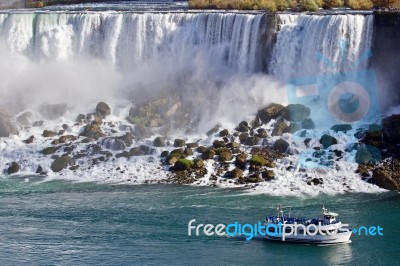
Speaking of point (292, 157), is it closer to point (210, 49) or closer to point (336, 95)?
point (336, 95)

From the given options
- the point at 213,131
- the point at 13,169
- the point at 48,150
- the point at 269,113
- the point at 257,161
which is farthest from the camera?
the point at 213,131

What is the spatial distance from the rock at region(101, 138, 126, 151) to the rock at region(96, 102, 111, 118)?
152 inches

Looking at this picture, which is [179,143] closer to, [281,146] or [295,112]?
[281,146]

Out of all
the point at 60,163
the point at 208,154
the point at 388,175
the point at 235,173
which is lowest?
the point at 388,175

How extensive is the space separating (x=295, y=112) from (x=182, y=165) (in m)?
6.95

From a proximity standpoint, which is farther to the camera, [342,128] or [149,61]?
[149,61]

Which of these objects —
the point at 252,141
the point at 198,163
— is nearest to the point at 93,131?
the point at 198,163

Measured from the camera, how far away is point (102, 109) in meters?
48.9

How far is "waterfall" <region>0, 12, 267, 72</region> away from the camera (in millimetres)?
50094

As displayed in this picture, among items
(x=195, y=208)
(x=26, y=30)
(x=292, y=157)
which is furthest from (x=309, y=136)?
(x=26, y=30)

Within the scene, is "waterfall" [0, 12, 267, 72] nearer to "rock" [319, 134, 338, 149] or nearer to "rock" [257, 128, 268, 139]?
"rock" [257, 128, 268, 139]

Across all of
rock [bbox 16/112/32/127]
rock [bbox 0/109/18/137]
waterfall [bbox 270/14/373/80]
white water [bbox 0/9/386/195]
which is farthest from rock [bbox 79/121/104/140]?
waterfall [bbox 270/14/373/80]

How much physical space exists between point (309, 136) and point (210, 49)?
10.2 m

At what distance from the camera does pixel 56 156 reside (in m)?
44.1
